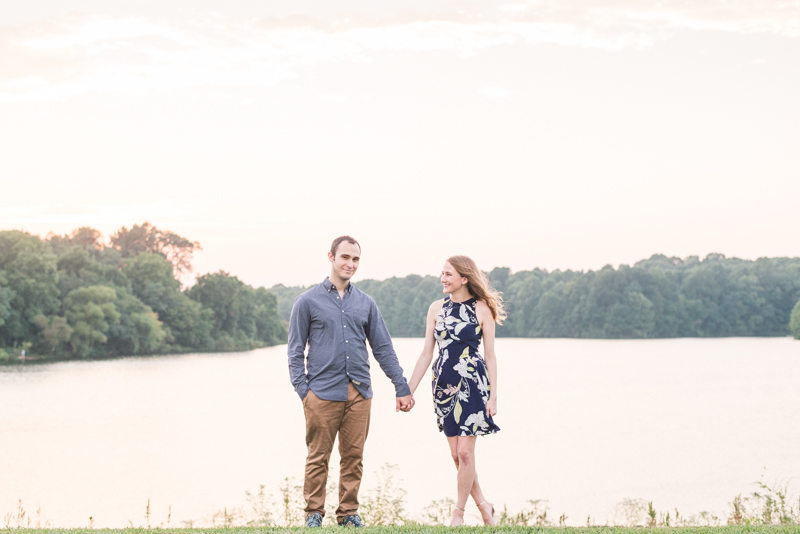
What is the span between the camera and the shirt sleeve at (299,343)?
5520 mm

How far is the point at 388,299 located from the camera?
11131 centimetres

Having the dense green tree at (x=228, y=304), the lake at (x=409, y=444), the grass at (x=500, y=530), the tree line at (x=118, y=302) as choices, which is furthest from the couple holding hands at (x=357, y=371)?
the dense green tree at (x=228, y=304)

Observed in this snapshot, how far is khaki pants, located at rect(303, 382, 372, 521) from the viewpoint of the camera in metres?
5.54

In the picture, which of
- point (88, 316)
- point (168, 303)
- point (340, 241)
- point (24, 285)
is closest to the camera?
point (340, 241)

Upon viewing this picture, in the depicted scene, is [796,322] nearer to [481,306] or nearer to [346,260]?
[481,306]

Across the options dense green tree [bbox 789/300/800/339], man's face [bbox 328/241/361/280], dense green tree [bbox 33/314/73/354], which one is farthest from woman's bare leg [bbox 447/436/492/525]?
dense green tree [bbox 789/300/800/339]

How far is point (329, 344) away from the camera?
220 inches

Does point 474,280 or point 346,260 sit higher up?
point 346,260

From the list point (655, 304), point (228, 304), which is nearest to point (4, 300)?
point (228, 304)

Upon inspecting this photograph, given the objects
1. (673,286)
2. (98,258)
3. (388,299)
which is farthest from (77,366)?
(673,286)

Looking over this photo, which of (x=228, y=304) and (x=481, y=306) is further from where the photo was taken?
(x=228, y=304)

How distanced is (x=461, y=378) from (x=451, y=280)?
2.36 ft

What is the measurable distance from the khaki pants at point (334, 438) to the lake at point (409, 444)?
5863 millimetres

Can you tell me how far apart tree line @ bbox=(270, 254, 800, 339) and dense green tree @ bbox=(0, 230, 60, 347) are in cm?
4529
